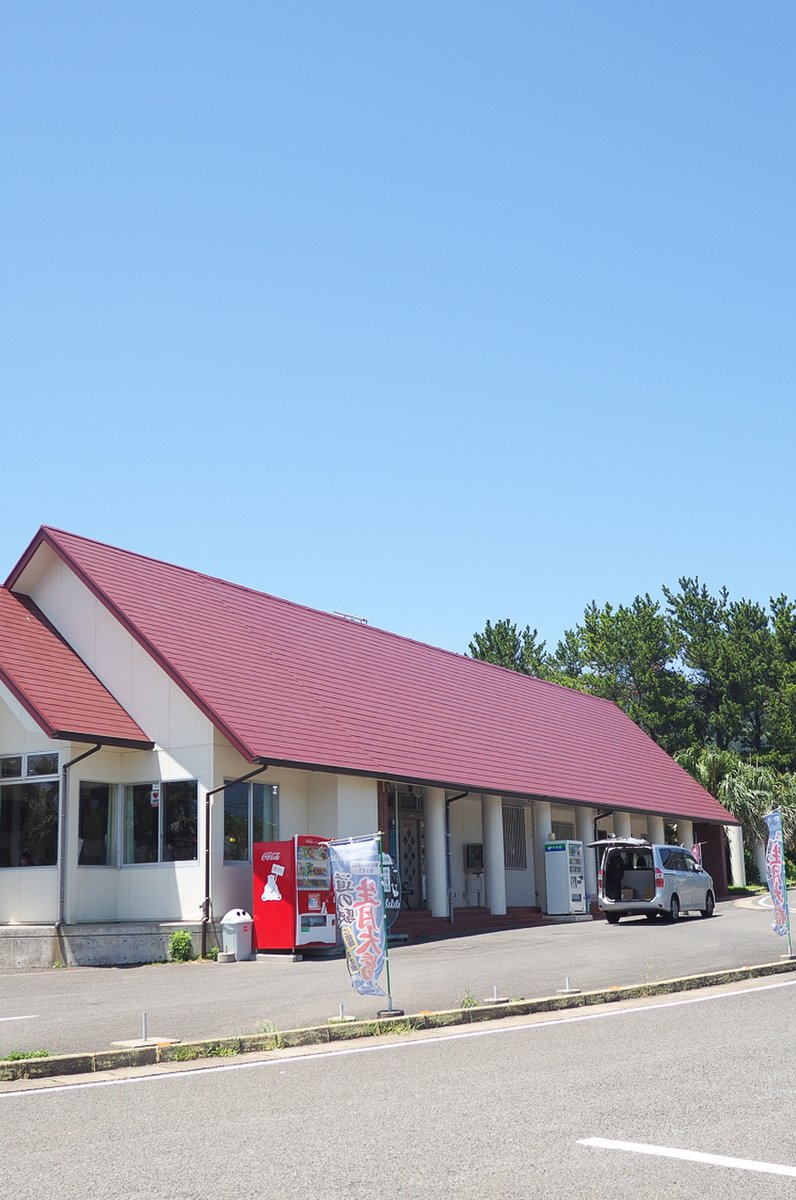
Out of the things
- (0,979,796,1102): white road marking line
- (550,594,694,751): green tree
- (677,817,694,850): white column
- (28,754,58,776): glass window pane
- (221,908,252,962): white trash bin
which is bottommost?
(0,979,796,1102): white road marking line

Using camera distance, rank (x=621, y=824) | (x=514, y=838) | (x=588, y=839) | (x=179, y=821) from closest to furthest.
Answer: (x=179, y=821) < (x=514, y=838) < (x=588, y=839) < (x=621, y=824)

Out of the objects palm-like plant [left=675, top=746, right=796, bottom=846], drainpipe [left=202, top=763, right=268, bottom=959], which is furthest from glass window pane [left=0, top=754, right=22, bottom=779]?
palm-like plant [left=675, top=746, right=796, bottom=846]

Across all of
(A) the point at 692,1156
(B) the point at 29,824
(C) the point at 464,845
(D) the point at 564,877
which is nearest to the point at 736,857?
(D) the point at 564,877

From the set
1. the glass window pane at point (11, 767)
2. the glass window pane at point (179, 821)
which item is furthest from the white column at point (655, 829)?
the glass window pane at point (11, 767)

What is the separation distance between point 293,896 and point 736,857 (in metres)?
29.1

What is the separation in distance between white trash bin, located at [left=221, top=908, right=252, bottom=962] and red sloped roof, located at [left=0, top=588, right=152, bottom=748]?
3971 mm

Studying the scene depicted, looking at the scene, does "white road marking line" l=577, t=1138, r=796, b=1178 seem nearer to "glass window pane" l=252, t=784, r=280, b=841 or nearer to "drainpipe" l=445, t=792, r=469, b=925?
"glass window pane" l=252, t=784, r=280, b=841

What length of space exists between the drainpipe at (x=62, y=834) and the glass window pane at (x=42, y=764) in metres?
0.43

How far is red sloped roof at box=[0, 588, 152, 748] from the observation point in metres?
21.9

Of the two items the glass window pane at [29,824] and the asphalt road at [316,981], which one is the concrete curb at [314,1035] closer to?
the asphalt road at [316,981]

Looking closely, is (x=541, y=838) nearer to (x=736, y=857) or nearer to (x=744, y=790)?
(x=736, y=857)

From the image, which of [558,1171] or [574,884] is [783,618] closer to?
[574,884]

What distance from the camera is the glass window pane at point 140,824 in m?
23.1

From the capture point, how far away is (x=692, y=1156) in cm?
615
